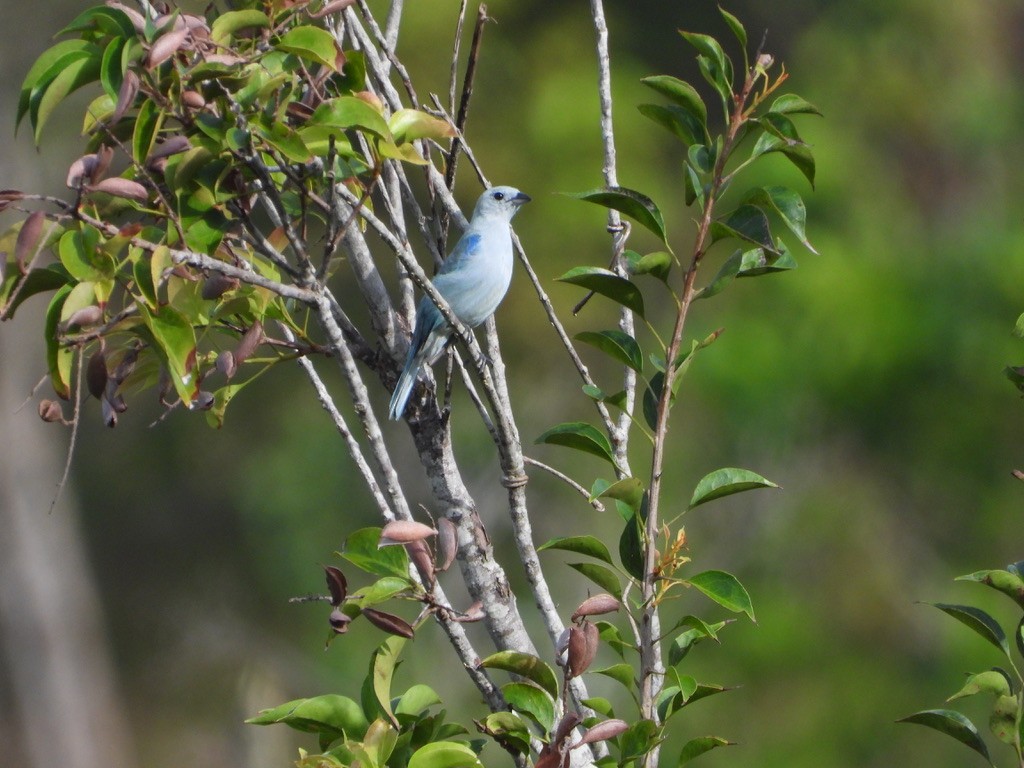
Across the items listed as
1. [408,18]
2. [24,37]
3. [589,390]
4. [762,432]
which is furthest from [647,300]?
[589,390]

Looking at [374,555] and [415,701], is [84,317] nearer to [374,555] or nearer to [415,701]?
[374,555]

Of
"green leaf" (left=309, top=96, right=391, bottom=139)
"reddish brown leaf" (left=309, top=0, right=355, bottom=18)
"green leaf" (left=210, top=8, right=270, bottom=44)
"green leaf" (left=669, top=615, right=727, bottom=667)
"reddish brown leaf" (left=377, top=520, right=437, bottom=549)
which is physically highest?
"reddish brown leaf" (left=309, top=0, right=355, bottom=18)

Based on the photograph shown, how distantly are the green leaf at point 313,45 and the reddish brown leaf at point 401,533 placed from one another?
2.08ft

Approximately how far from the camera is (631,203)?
1.75m

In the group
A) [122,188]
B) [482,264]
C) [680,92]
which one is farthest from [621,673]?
[482,264]

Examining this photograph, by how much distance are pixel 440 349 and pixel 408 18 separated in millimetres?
7949

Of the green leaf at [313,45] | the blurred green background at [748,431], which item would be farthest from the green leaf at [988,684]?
the blurred green background at [748,431]

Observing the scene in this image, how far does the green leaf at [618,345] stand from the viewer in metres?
1.82

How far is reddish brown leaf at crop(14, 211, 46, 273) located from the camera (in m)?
1.55

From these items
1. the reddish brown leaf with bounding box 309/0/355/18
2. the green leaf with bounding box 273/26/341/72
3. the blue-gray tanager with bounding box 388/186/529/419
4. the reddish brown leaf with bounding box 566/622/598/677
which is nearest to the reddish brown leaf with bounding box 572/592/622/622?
the reddish brown leaf with bounding box 566/622/598/677

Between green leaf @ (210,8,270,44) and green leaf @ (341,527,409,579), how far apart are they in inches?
28.7

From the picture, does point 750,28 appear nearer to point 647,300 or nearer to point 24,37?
point 647,300

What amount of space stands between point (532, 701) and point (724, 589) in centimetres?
31

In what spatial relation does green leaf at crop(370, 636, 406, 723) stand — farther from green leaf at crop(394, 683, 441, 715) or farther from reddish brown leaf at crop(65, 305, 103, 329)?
reddish brown leaf at crop(65, 305, 103, 329)
